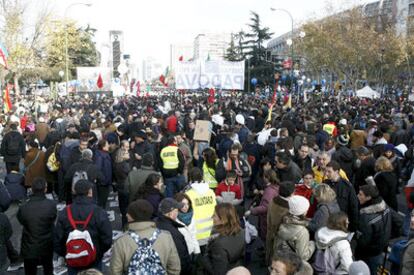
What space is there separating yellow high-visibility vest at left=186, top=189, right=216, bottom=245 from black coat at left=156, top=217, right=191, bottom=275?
910 millimetres

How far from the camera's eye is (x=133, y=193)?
23.1 ft

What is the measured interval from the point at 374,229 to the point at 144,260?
2788mm

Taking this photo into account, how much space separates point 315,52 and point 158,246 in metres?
46.3

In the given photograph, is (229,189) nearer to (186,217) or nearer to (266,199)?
(266,199)

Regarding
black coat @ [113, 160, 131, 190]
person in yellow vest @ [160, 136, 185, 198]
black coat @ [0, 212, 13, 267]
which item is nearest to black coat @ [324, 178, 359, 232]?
person in yellow vest @ [160, 136, 185, 198]

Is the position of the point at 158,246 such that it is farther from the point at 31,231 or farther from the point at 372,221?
the point at 372,221

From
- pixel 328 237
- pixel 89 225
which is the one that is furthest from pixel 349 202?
pixel 89 225

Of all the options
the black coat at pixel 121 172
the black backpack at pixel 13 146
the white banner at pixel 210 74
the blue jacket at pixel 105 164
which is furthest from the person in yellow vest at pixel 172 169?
the white banner at pixel 210 74

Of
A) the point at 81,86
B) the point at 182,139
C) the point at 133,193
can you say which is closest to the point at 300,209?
the point at 133,193

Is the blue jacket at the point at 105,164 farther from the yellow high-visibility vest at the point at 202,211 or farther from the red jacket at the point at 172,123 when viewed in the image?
the red jacket at the point at 172,123

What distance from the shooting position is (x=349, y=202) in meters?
5.97

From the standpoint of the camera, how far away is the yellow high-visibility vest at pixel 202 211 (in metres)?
5.66

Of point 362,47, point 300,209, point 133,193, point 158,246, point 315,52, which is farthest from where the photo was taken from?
point 315,52

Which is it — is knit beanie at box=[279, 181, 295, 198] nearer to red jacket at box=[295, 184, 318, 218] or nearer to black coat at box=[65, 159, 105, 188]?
red jacket at box=[295, 184, 318, 218]
